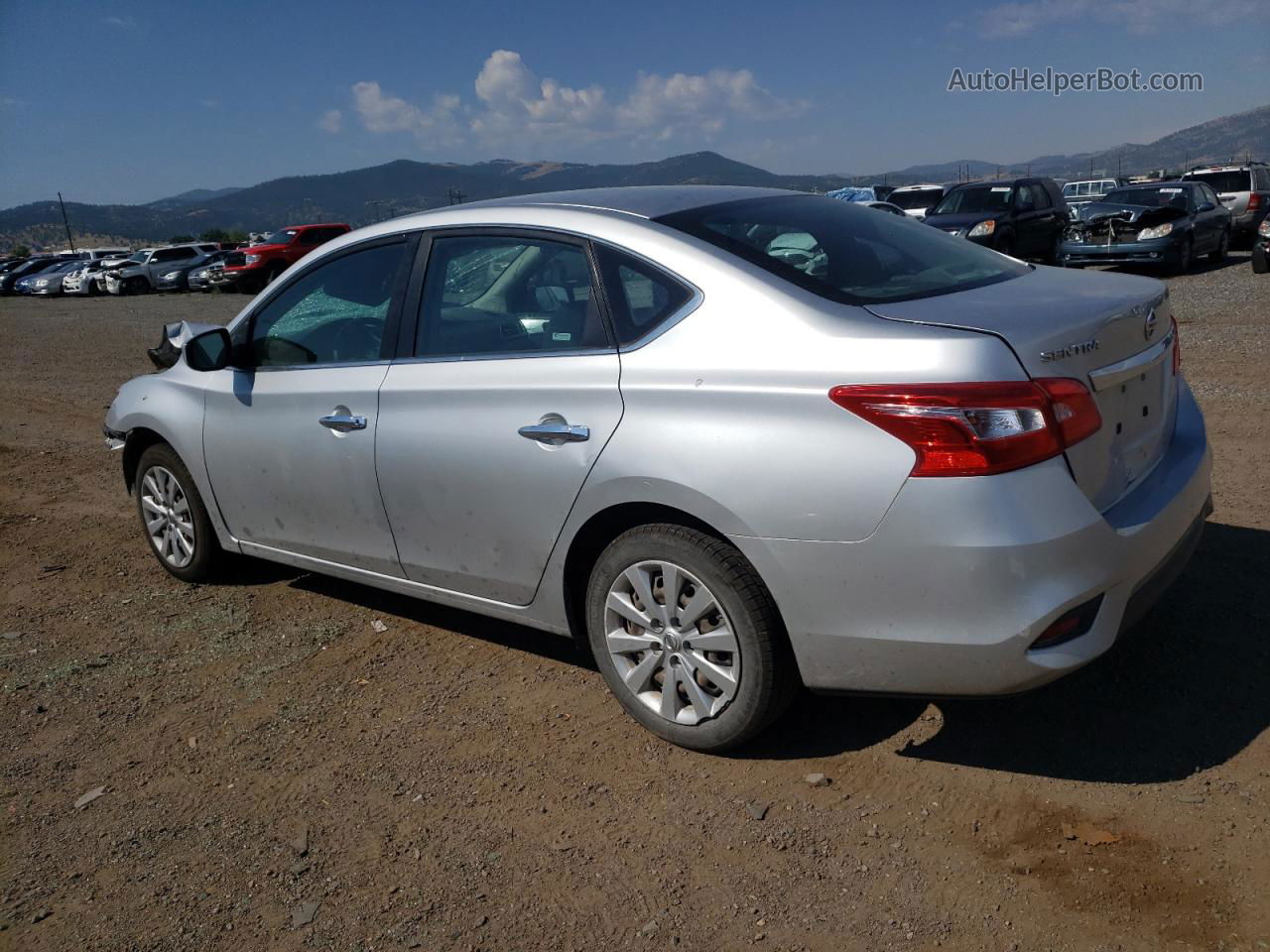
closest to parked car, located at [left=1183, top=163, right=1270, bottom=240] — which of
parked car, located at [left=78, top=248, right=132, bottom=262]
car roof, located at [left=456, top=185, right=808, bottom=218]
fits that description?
car roof, located at [left=456, top=185, right=808, bottom=218]

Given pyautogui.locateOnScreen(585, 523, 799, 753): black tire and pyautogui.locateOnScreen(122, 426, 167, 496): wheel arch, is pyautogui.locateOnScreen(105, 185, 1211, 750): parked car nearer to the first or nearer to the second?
pyautogui.locateOnScreen(585, 523, 799, 753): black tire

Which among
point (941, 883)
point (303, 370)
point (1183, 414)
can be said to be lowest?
point (941, 883)

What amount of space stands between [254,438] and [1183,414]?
357 cm

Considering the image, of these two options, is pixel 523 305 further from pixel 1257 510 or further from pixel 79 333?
pixel 79 333

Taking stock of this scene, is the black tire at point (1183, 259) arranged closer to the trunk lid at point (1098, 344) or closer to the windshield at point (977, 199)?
the windshield at point (977, 199)

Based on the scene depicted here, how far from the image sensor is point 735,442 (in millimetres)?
2922

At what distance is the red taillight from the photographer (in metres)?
2.62

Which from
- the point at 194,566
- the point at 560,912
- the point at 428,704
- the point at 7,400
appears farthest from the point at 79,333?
the point at 560,912

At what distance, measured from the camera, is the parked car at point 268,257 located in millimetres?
30672

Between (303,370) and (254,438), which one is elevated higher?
(303,370)

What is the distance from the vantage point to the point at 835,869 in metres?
2.76

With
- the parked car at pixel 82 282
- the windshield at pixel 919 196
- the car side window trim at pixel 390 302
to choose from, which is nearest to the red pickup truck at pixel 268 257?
the parked car at pixel 82 282

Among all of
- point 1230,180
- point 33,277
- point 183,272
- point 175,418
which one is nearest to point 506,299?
point 175,418

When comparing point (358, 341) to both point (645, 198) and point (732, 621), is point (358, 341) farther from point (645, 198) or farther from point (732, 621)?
point (732, 621)
